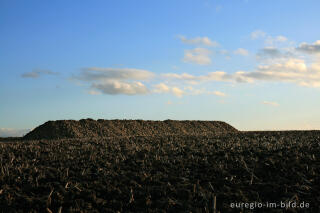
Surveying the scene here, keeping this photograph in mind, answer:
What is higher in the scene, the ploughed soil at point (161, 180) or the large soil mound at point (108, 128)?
the large soil mound at point (108, 128)

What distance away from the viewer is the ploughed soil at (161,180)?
994 centimetres

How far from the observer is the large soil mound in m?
34.7

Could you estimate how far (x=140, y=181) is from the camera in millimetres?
11727

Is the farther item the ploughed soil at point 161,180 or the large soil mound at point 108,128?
→ the large soil mound at point 108,128

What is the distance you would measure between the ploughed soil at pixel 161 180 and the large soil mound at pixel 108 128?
58.6ft

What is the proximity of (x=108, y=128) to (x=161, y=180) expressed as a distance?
26104 millimetres

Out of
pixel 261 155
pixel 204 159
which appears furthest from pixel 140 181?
pixel 261 155

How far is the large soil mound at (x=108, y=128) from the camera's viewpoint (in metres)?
34.7

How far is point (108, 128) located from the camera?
123ft

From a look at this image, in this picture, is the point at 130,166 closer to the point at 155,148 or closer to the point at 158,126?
the point at 155,148

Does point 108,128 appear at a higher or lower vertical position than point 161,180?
higher

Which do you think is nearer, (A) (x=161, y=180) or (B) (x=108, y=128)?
(A) (x=161, y=180)

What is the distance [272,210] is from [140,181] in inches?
170

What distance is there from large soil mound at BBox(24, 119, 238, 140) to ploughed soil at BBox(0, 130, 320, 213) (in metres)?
17.9
